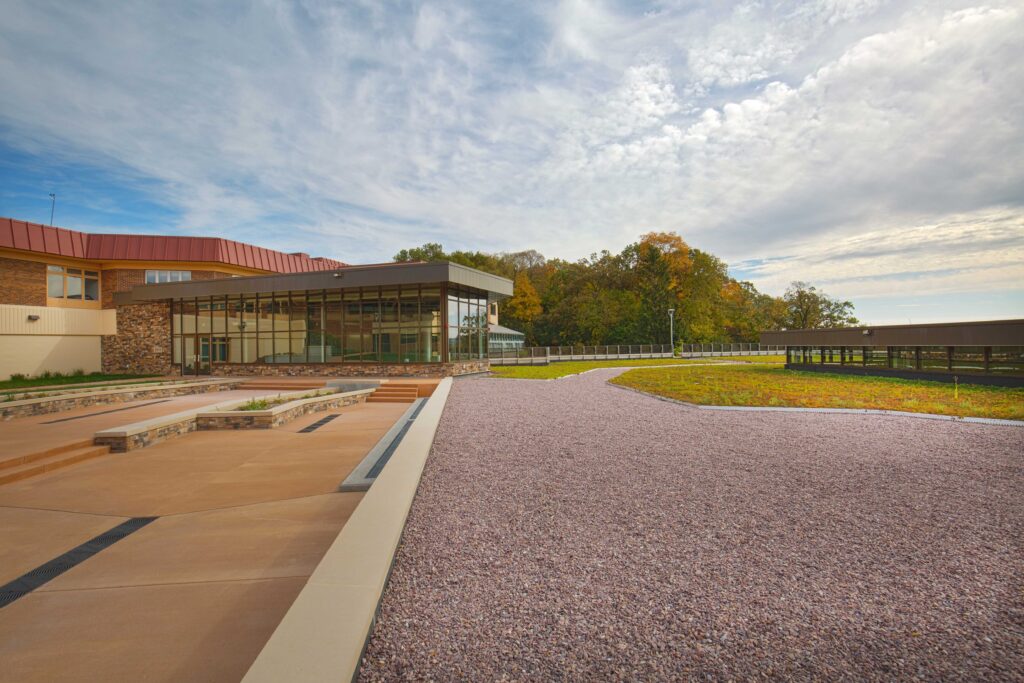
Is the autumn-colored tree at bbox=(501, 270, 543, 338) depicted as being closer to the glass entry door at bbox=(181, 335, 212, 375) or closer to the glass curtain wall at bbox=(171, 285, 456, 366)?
the glass curtain wall at bbox=(171, 285, 456, 366)

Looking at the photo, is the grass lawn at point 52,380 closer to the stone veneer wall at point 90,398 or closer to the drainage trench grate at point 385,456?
the stone veneer wall at point 90,398

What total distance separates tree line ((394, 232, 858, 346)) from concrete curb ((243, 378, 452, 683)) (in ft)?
157

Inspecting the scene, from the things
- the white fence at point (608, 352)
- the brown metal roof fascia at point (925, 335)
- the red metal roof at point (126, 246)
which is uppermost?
the red metal roof at point (126, 246)

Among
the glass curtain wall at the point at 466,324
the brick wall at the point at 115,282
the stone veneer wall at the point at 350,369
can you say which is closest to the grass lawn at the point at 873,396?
the stone veneer wall at the point at 350,369

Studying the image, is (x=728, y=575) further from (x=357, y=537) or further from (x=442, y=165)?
(x=442, y=165)

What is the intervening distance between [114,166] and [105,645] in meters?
32.1

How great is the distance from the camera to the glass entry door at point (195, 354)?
24.0 meters

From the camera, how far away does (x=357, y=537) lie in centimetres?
359

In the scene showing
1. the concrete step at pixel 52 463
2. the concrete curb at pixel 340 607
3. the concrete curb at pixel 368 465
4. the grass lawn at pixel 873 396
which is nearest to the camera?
the concrete curb at pixel 340 607

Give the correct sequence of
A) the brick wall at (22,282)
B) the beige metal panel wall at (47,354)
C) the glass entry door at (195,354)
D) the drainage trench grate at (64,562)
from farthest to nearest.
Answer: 1. the glass entry door at (195,354)
2. the beige metal panel wall at (47,354)
3. the brick wall at (22,282)
4. the drainage trench grate at (64,562)

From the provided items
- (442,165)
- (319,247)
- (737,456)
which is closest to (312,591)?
(737,456)

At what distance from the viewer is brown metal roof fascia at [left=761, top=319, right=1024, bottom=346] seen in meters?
15.4

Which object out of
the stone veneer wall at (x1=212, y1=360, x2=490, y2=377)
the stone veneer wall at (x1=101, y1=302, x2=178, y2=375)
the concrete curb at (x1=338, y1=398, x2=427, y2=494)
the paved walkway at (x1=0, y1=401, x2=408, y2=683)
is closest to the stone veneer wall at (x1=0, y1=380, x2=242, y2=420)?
the stone veneer wall at (x1=212, y1=360, x2=490, y2=377)

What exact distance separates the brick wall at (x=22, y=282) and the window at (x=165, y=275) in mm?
4193
